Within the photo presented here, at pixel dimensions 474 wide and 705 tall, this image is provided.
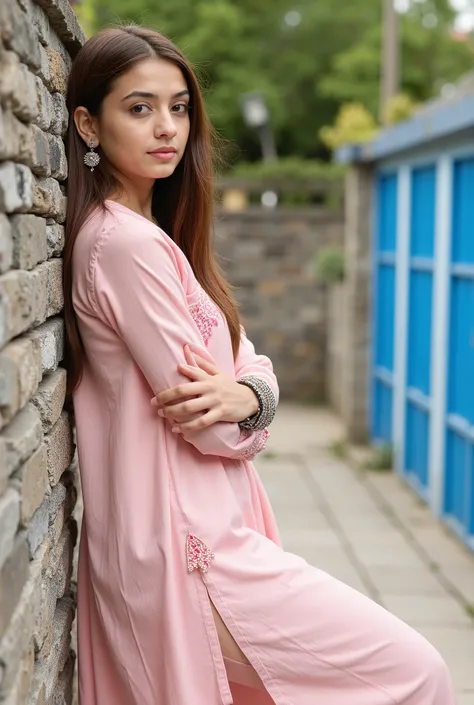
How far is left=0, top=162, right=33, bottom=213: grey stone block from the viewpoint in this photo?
4.94 feet

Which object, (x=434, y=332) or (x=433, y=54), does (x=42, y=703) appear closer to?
(x=434, y=332)

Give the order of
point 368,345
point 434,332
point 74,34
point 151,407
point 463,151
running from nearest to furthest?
1. point 151,407
2. point 74,34
3. point 463,151
4. point 434,332
5. point 368,345

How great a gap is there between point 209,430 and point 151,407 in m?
0.12

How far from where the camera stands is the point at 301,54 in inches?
1002

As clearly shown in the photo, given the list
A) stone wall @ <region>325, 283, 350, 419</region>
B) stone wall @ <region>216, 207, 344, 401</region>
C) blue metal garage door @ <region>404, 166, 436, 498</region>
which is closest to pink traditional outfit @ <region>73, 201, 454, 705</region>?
blue metal garage door @ <region>404, 166, 436, 498</region>

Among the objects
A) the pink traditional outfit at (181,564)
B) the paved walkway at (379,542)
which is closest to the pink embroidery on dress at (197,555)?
the pink traditional outfit at (181,564)

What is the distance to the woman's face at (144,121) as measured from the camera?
84.4 inches

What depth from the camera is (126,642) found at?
6.93 ft

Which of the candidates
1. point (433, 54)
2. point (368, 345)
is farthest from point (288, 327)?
point (433, 54)

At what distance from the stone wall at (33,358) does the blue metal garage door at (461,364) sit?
11.4 feet

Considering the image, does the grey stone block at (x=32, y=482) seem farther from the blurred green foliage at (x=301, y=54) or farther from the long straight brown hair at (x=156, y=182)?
the blurred green foliage at (x=301, y=54)

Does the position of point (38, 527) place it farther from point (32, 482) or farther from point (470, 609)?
point (470, 609)

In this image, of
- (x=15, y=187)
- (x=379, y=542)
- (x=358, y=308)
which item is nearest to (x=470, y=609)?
(x=379, y=542)

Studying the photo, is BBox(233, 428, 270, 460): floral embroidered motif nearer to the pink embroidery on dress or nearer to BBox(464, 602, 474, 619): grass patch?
the pink embroidery on dress
